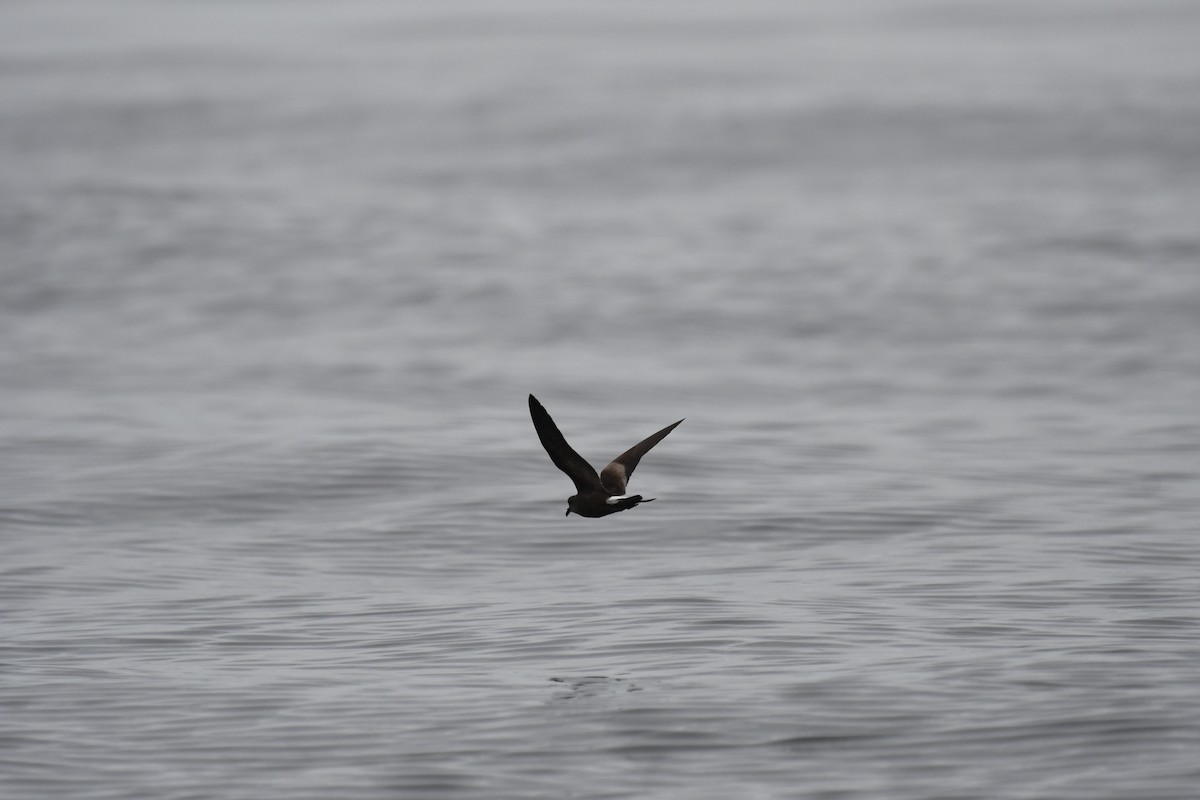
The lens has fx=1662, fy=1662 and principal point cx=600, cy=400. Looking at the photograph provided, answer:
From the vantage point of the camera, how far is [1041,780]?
9836mm

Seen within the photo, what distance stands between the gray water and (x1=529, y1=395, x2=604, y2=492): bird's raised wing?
1834 mm

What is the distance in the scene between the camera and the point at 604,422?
24750mm

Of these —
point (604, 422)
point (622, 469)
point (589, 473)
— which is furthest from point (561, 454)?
point (604, 422)

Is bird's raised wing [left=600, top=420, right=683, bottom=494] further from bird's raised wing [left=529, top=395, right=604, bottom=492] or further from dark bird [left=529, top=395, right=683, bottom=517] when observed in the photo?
bird's raised wing [left=529, top=395, right=604, bottom=492]

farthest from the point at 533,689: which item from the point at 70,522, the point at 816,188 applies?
the point at 816,188

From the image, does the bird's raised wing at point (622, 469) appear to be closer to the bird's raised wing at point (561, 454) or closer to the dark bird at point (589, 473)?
the dark bird at point (589, 473)

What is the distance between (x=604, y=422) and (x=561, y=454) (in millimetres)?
15315

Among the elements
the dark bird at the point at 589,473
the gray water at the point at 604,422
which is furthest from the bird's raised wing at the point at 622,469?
the gray water at the point at 604,422

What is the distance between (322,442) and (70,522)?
465 centimetres

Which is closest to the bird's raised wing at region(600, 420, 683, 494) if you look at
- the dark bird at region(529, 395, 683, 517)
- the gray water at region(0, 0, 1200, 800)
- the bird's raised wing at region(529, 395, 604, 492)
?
the dark bird at region(529, 395, 683, 517)

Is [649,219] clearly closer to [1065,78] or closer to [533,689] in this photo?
[1065,78]

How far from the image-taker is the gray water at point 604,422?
1079 centimetres

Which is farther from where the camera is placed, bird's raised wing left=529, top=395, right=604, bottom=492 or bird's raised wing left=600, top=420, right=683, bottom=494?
bird's raised wing left=600, top=420, right=683, bottom=494

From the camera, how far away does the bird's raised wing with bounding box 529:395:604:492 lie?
9.33 metres
